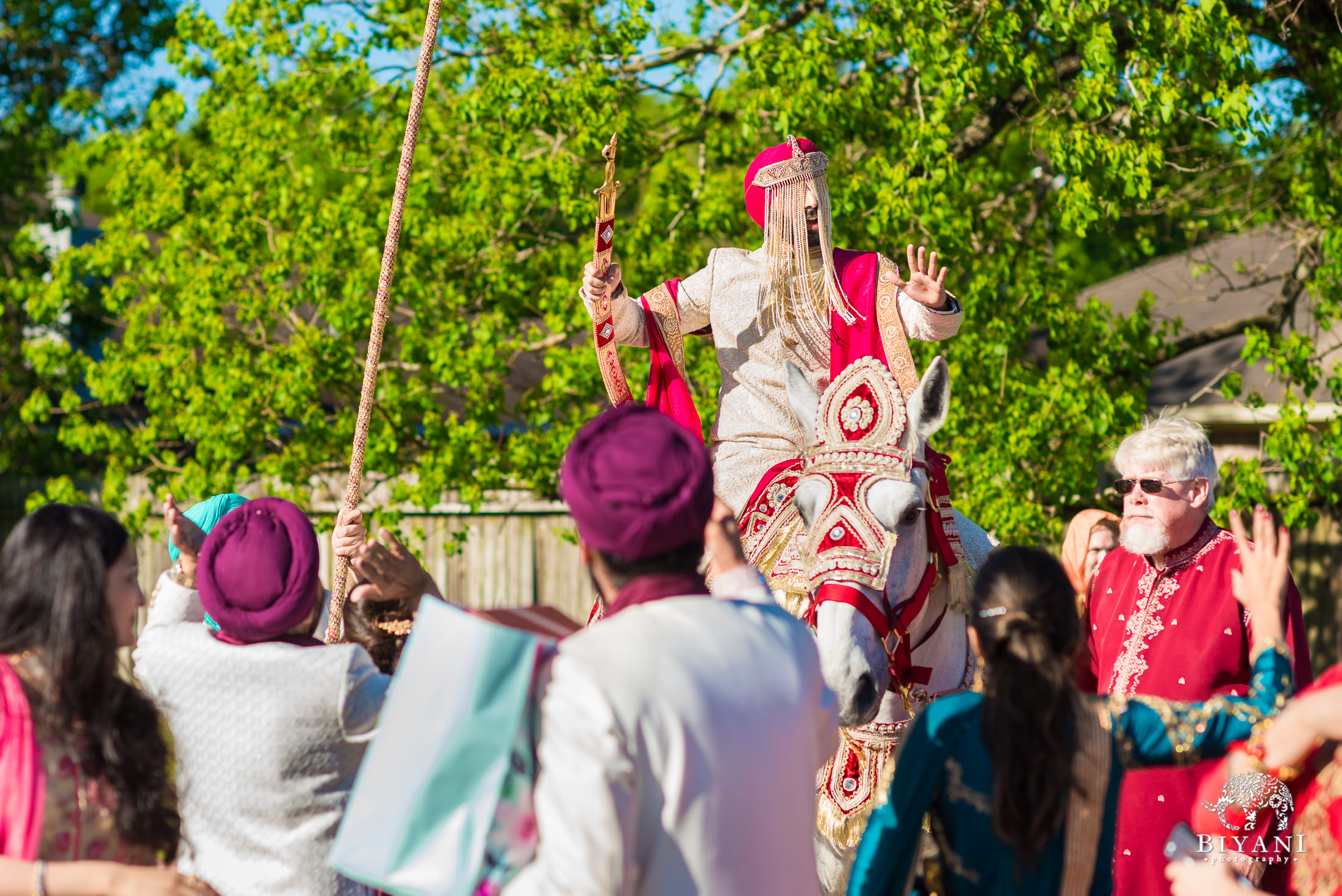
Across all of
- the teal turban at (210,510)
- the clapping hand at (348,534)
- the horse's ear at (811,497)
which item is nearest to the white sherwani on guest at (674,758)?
the horse's ear at (811,497)

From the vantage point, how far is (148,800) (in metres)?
1.97

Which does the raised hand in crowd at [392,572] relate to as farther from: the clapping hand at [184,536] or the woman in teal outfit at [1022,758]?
the woman in teal outfit at [1022,758]

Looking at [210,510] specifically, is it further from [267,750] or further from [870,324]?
[870,324]

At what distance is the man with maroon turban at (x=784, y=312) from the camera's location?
12.3 ft

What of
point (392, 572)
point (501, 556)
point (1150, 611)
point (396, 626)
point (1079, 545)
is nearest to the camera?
point (392, 572)

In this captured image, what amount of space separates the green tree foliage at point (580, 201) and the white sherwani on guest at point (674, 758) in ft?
16.0

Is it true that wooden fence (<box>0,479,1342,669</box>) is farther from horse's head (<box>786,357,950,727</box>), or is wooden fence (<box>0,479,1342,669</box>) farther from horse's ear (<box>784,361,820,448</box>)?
horse's head (<box>786,357,950,727</box>)

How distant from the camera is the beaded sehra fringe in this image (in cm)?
381

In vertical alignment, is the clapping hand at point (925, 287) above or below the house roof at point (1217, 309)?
below

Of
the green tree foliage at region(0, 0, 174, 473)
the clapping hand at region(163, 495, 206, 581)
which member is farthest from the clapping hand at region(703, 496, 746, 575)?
the green tree foliage at region(0, 0, 174, 473)

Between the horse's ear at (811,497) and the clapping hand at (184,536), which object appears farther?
the horse's ear at (811,497)

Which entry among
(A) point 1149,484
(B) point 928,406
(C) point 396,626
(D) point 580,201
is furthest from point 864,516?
(D) point 580,201

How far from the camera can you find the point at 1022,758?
1.89 meters

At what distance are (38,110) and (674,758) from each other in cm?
1145
